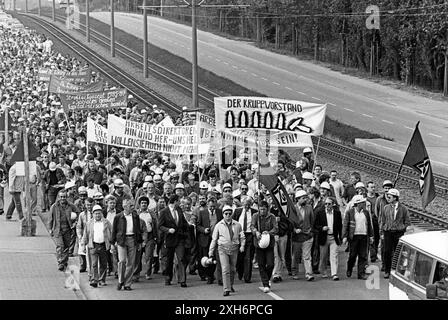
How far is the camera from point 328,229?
1797cm

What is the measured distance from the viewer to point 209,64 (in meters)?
68.7

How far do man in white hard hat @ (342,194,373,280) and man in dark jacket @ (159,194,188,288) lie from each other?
8.48 feet

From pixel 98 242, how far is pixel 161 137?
5398 millimetres

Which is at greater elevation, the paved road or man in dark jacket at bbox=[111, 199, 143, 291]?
man in dark jacket at bbox=[111, 199, 143, 291]

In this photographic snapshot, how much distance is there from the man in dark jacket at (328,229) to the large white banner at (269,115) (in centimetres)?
205

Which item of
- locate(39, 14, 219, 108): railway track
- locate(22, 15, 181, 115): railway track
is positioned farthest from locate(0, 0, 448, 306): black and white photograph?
locate(39, 14, 219, 108): railway track

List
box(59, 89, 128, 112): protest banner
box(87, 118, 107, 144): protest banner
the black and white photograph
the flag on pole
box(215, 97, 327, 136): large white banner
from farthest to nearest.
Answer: box(59, 89, 128, 112): protest banner, box(87, 118, 107, 144): protest banner, box(215, 97, 327, 136): large white banner, the flag on pole, the black and white photograph

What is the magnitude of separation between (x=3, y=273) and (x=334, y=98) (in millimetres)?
38117

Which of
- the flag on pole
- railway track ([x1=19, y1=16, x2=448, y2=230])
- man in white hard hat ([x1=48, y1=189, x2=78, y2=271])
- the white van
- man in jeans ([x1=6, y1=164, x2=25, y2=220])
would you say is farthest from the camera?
railway track ([x1=19, y1=16, x2=448, y2=230])

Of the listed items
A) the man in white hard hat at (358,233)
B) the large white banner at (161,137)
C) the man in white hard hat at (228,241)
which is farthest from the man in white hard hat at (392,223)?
the large white banner at (161,137)

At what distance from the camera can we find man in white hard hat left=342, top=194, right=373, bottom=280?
17.8m

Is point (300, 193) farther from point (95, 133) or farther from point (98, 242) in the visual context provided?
point (95, 133)

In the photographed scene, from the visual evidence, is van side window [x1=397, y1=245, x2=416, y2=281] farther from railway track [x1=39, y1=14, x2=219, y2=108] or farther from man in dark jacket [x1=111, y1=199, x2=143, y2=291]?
railway track [x1=39, y1=14, x2=219, y2=108]

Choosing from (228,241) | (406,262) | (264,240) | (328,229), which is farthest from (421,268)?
(328,229)
